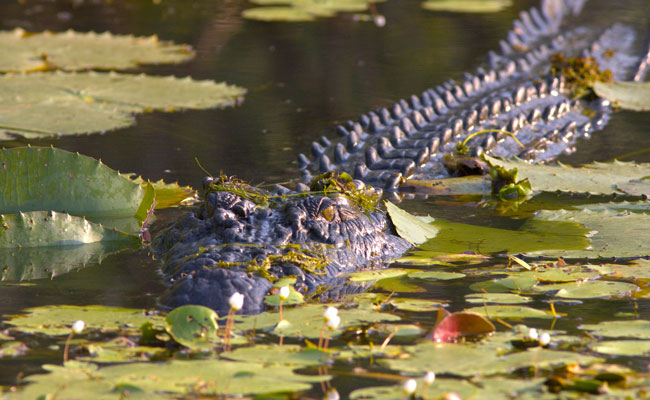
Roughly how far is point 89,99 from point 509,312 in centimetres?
417

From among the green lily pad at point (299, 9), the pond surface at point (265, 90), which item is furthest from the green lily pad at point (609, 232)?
the green lily pad at point (299, 9)

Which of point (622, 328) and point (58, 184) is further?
point (58, 184)

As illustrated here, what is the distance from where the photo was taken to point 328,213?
315cm

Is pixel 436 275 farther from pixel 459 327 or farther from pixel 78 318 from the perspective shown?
pixel 78 318

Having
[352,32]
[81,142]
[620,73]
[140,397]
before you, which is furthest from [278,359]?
[352,32]

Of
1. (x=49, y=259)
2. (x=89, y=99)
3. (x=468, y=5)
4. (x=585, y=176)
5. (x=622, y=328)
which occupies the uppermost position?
(x=468, y=5)

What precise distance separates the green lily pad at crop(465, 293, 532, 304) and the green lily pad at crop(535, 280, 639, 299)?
0.12 metres

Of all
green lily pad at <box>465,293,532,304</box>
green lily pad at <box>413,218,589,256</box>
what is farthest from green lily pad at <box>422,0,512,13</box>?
green lily pad at <box>465,293,532,304</box>

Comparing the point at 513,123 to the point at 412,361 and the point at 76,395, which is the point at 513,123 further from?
the point at 76,395

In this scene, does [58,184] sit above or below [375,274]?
above

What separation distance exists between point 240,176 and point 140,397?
286 cm

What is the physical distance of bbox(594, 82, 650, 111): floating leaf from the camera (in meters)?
6.36

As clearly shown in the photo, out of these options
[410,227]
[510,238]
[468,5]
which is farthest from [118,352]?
[468,5]

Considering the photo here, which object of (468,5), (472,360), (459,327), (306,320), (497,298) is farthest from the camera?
(468,5)
